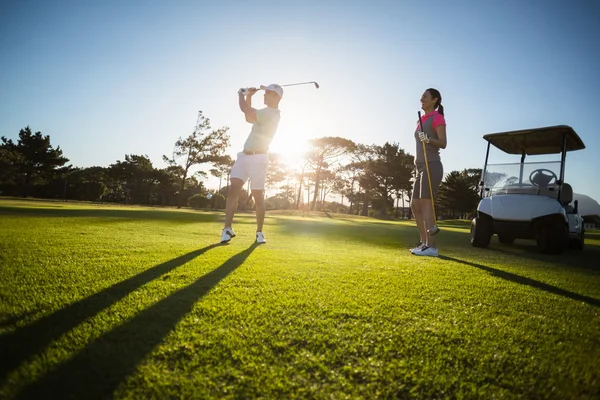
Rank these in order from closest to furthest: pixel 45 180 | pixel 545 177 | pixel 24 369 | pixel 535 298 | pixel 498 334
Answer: pixel 24 369 → pixel 498 334 → pixel 535 298 → pixel 545 177 → pixel 45 180

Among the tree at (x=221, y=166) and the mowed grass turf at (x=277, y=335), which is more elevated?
the tree at (x=221, y=166)

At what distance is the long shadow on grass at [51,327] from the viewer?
94cm

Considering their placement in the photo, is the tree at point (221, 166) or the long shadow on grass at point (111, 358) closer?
the long shadow on grass at point (111, 358)

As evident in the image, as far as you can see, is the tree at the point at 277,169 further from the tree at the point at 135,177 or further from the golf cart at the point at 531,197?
the golf cart at the point at 531,197

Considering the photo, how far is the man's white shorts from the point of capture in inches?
175

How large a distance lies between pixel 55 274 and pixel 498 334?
2.54 metres

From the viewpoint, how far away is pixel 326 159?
2021 inches

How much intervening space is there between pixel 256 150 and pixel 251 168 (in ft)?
0.97

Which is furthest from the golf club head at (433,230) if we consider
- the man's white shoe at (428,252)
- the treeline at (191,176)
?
the treeline at (191,176)

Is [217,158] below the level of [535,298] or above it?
above

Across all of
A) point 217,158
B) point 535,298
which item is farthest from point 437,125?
point 217,158

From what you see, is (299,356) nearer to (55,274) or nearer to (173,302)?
(173,302)

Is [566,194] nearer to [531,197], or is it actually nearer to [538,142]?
[531,197]

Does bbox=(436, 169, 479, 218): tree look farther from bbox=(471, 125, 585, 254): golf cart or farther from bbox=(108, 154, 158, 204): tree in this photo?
bbox=(108, 154, 158, 204): tree
